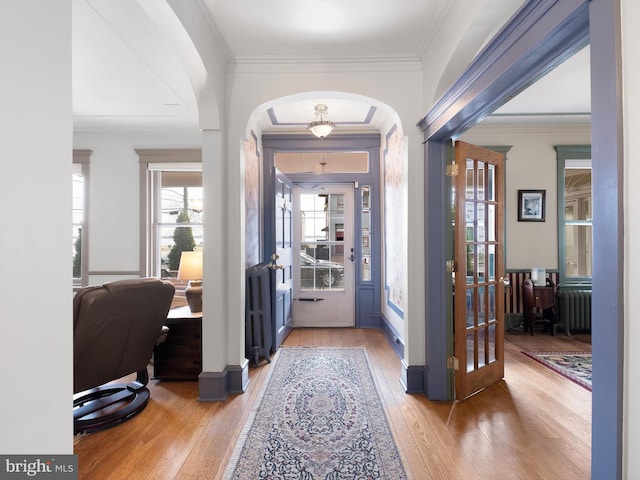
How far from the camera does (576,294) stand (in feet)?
14.8

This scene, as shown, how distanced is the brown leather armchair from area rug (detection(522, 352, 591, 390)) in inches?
137

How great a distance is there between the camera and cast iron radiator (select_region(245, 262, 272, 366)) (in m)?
3.38

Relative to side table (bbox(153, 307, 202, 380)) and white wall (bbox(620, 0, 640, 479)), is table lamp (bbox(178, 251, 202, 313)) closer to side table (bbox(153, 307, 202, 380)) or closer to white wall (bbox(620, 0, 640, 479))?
side table (bbox(153, 307, 202, 380))

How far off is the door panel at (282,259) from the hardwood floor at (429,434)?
95 centimetres

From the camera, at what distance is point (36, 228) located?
903 mm

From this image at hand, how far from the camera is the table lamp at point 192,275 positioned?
326 cm

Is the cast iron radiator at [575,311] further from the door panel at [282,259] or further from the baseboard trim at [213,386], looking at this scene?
the baseboard trim at [213,386]

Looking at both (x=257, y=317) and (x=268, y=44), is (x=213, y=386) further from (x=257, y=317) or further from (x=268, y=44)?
(x=268, y=44)

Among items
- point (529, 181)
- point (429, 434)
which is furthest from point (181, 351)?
point (529, 181)

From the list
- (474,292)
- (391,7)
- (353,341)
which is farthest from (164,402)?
(391,7)

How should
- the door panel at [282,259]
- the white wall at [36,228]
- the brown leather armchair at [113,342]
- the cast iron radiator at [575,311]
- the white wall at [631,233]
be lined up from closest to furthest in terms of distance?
the white wall at [36,228] → the white wall at [631,233] → the brown leather armchair at [113,342] → the door panel at [282,259] → the cast iron radiator at [575,311]

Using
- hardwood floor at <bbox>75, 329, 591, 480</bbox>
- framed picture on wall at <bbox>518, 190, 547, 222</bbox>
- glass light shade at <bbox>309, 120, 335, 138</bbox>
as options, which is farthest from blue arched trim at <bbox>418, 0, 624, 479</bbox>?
framed picture on wall at <bbox>518, 190, 547, 222</bbox>

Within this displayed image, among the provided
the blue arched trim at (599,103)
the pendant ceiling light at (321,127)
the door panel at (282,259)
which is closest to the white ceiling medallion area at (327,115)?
the pendant ceiling light at (321,127)

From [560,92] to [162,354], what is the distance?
4.72 m
